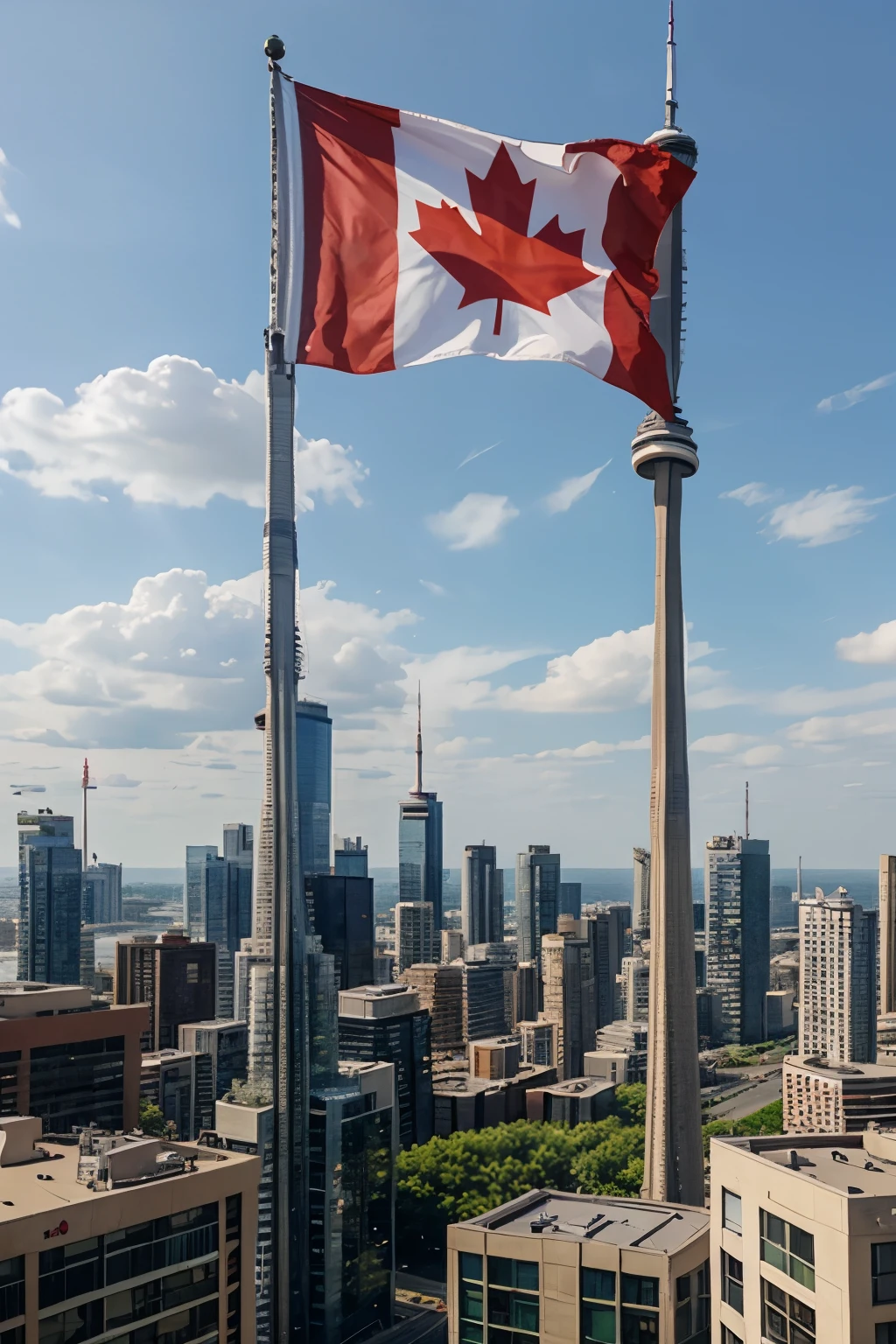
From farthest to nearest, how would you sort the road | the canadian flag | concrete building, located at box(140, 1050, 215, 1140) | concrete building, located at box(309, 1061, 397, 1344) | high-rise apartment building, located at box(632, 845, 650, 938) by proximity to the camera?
high-rise apartment building, located at box(632, 845, 650, 938) < the road < concrete building, located at box(140, 1050, 215, 1140) < concrete building, located at box(309, 1061, 397, 1344) < the canadian flag

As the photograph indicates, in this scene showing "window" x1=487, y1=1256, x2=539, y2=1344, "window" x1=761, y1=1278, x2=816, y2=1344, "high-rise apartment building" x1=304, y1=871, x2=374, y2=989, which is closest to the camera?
"window" x1=761, y1=1278, x2=816, y2=1344

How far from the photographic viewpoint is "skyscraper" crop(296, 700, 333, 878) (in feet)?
485

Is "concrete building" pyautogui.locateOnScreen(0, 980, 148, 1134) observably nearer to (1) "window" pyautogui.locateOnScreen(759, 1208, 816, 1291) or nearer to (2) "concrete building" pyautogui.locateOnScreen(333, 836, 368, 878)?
(1) "window" pyautogui.locateOnScreen(759, 1208, 816, 1291)

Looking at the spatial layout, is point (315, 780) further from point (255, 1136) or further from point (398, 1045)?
point (255, 1136)

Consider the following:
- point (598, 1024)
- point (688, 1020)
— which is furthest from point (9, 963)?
point (688, 1020)

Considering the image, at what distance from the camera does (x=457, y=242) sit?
11148mm

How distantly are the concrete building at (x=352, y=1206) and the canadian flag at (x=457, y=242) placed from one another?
29385 millimetres

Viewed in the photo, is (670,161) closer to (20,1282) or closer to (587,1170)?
(20,1282)

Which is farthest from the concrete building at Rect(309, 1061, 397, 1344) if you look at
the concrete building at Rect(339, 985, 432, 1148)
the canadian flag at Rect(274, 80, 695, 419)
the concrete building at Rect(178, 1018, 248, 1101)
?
the canadian flag at Rect(274, 80, 695, 419)

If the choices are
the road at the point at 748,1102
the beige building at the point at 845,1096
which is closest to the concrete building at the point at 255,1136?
the beige building at the point at 845,1096

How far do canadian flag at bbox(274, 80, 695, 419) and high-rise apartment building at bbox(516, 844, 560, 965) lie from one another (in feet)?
435

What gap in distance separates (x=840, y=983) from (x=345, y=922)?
37103mm

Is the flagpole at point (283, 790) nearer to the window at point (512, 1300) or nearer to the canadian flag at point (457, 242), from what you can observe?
the window at point (512, 1300)

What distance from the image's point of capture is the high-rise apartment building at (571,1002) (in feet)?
285
